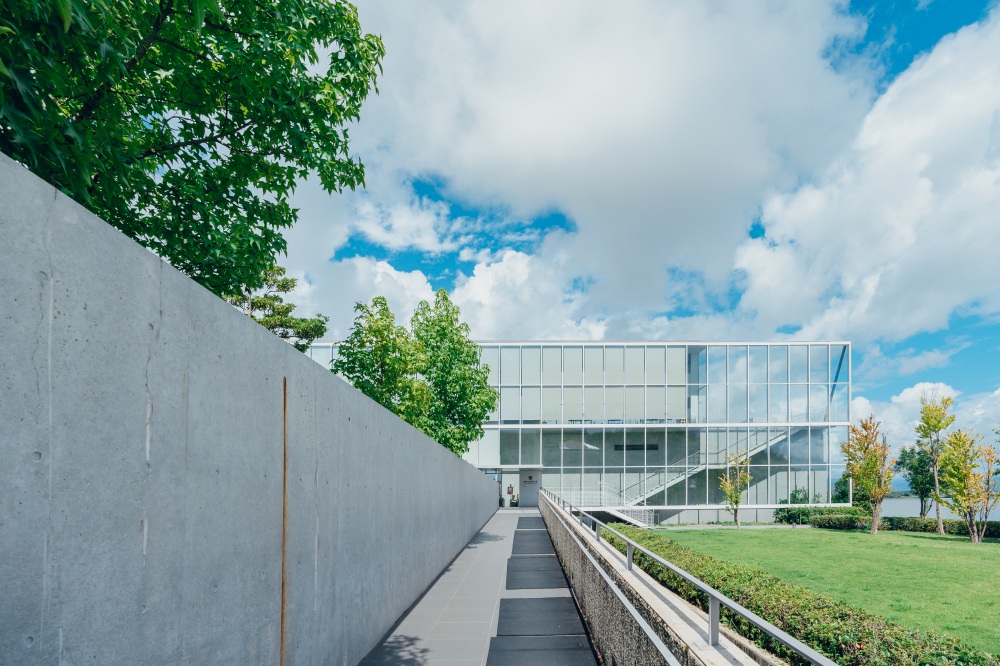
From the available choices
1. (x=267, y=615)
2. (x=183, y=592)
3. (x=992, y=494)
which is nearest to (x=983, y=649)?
(x=267, y=615)

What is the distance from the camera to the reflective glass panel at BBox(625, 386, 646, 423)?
3866cm

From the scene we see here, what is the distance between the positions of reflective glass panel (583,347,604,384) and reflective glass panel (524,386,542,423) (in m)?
3.12

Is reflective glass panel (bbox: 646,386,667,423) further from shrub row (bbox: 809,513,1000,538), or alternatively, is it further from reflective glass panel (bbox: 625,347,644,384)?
shrub row (bbox: 809,513,1000,538)

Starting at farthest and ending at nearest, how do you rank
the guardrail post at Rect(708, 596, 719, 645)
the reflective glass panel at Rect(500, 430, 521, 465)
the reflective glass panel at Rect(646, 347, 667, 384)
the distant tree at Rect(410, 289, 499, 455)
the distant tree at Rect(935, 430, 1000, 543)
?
the reflective glass panel at Rect(500, 430, 521, 465)
the reflective glass panel at Rect(646, 347, 667, 384)
the distant tree at Rect(935, 430, 1000, 543)
the distant tree at Rect(410, 289, 499, 455)
the guardrail post at Rect(708, 596, 719, 645)

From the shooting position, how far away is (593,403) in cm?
3900

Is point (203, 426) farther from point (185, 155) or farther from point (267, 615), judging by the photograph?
point (185, 155)

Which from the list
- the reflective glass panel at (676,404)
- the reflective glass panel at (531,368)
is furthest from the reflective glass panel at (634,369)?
the reflective glass panel at (531,368)

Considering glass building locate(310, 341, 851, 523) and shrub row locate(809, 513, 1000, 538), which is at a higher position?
glass building locate(310, 341, 851, 523)

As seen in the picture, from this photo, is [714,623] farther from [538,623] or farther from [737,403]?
[737,403]

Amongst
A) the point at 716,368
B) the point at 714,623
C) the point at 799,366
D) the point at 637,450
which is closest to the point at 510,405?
the point at 637,450

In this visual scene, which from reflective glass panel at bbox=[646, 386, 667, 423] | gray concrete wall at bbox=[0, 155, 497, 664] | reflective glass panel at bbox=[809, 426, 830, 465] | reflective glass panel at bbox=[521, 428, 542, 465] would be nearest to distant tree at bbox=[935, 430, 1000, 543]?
reflective glass panel at bbox=[809, 426, 830, 465]

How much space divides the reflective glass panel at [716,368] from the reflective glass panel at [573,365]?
7.86 metres

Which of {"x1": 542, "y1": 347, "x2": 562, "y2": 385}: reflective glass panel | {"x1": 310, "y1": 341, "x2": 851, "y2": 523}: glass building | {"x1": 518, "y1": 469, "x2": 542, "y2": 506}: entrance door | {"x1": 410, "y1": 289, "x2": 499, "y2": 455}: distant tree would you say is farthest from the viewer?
{"x1": 518, "y1": 469, "x2": 542, "y2": 506}: entrance door

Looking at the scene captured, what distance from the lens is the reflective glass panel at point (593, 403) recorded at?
Answer: 127ft
